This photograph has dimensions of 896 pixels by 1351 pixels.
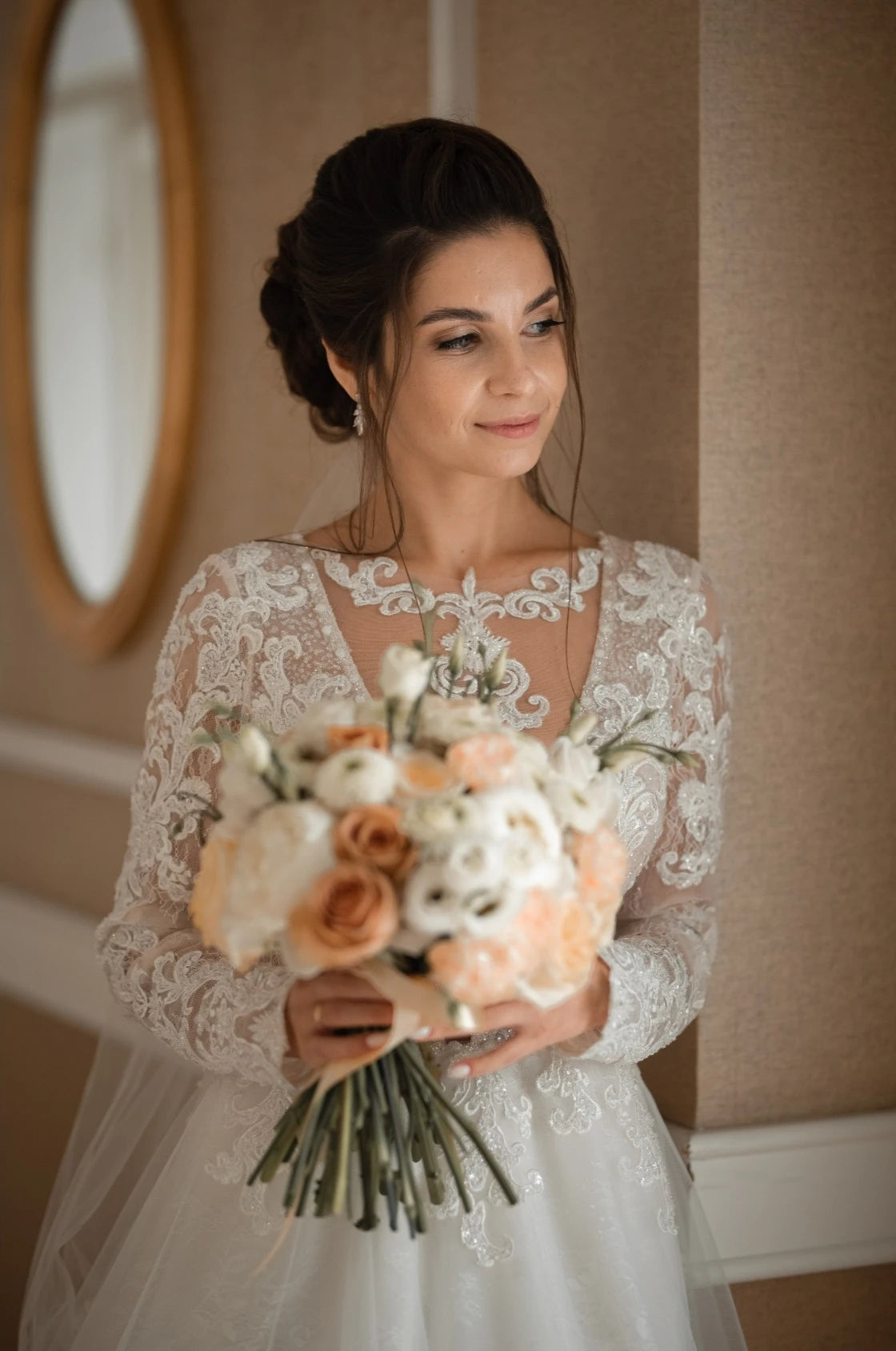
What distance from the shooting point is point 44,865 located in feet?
13.0

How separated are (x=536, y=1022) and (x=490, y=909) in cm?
44

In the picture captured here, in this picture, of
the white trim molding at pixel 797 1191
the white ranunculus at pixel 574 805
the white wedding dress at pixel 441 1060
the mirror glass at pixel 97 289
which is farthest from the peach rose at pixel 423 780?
the mirror glass at pixel 97 289

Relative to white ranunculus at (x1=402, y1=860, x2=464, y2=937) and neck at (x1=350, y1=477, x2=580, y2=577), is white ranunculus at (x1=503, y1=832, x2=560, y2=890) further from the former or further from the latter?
neck at (x1=350, y1=477, x2=580, y2=577)

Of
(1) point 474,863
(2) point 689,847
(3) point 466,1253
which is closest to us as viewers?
(1) point 474,863

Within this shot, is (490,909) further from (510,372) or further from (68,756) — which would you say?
(68,756)

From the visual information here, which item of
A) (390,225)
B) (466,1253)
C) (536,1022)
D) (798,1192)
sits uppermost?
(390,225)

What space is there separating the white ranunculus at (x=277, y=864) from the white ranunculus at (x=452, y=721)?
132 millimetres

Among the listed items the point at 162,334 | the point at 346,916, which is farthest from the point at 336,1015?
the point at 162,334

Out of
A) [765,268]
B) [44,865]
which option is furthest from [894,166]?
[44,865]

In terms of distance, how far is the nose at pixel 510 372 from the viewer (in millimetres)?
1900

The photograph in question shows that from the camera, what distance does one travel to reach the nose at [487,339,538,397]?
1.90m

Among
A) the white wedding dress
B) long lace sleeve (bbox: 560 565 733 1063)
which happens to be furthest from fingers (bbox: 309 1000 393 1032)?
long lace sleeve (bbox: 560 565 733 1063)

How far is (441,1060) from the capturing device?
1825mm

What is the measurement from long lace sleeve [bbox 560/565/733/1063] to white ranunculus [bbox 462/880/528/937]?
63 centimetres
